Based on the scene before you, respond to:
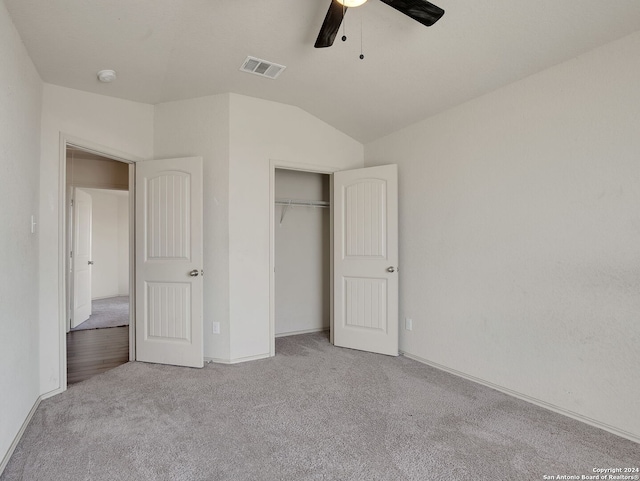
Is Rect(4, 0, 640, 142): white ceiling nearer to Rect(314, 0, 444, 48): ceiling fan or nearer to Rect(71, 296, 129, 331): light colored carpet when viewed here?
Rect(314, 0, 444, 48): ceiling fan

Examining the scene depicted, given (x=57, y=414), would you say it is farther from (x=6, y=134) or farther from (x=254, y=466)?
(x=6, y=134)

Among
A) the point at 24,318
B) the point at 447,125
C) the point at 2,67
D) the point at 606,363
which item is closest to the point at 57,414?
the point at 24,318

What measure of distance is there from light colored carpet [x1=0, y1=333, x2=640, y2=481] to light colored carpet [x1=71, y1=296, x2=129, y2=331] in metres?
2.45

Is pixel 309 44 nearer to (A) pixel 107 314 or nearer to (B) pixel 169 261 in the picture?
(B) pixel 169 261

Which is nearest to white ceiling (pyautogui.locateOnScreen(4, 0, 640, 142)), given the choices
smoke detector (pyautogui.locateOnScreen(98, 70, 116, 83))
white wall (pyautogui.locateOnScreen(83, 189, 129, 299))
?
smoke detector (pyautogui.locateOnScreen(98, 70, 116, 83))

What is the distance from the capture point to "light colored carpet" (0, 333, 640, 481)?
1832 millimetres

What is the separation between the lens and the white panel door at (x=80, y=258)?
502 centimetres

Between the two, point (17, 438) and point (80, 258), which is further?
point (80, 258)

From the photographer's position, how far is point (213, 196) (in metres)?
3.52

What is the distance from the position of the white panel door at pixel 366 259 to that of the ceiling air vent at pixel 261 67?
1.31 metres

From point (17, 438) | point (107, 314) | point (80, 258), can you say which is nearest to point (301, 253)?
point (17, 438)
